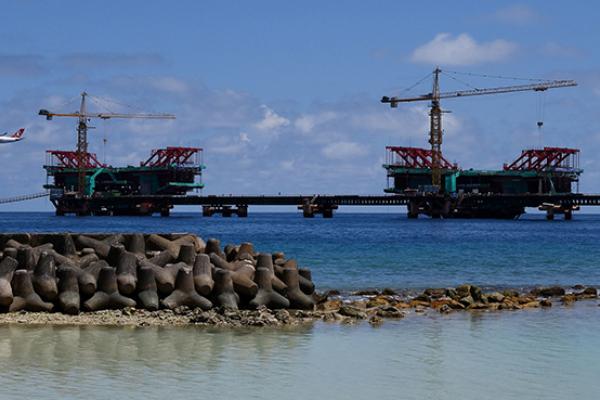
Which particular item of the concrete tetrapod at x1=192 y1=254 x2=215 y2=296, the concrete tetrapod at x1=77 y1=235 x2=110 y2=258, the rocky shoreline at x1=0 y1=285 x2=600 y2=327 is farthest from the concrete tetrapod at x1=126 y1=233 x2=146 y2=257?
the rocky shoreline at x1=0 y1=285 x2=600 y2=327

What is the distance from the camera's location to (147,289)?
73.5 ft

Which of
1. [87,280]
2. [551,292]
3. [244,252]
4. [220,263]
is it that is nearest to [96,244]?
[220,263]

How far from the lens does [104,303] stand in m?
22.0

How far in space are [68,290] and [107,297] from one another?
2.72 feet

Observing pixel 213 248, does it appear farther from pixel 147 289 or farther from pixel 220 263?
pixel 147 289

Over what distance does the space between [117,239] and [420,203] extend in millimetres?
138631

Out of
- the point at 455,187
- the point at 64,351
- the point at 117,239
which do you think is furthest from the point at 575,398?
the point at 455,187

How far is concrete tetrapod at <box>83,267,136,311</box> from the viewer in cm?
2192

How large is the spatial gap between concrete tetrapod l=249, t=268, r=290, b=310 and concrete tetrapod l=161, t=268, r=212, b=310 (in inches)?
46.5

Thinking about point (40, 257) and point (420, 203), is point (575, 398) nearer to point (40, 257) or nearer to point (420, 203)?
point (40, 257)

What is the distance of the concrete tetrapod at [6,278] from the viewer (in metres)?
21.6

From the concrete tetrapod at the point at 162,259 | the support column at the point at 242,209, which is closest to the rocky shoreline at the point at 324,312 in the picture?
the concrete tetrapod at the point at 162,259

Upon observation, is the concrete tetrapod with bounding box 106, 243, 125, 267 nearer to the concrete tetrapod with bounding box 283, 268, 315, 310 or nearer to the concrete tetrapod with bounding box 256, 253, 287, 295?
the concrete tetrapod with bounding box 256, 253, 287, 295

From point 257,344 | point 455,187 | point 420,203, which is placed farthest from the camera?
point 455,187
